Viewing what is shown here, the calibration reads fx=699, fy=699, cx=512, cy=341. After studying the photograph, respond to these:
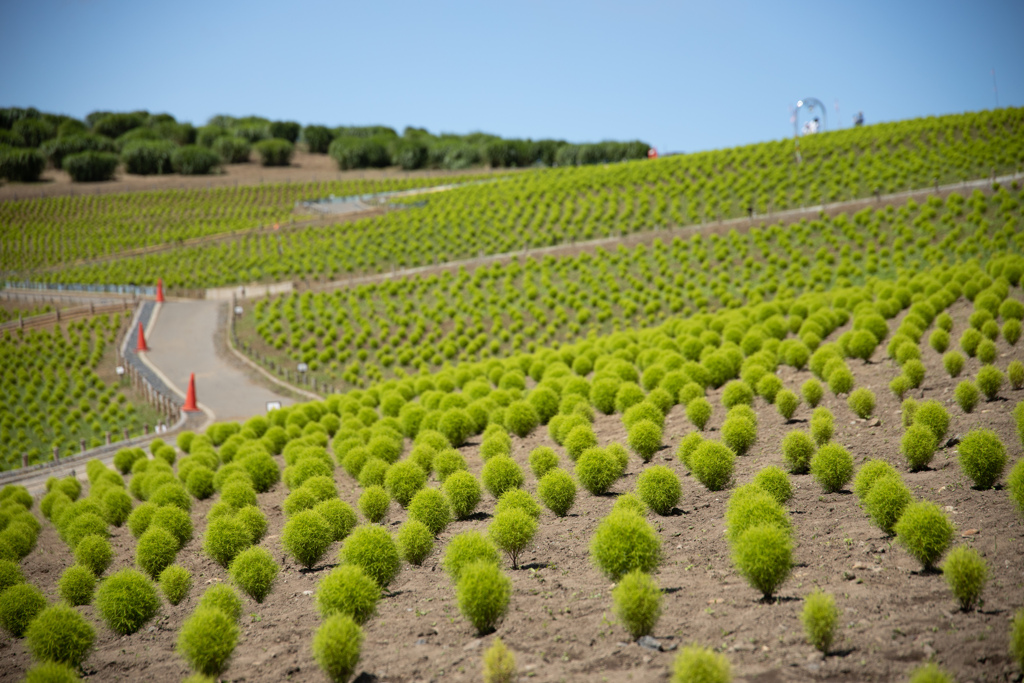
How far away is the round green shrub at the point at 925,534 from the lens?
23.0ft

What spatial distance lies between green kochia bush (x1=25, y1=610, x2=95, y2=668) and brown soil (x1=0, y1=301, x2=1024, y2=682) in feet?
1.22

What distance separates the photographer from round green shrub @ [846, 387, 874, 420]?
41.7 feet

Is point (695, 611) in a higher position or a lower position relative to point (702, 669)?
lower

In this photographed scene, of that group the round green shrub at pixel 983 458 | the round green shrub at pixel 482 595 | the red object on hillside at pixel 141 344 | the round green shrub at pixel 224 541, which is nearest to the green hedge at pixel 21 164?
the red object on hillside at pixel 141 344

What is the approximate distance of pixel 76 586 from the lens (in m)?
10.4

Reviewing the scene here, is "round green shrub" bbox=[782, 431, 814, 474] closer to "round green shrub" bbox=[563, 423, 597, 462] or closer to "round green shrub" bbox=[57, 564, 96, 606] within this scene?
"round green shrub" bbox=[563, 423, 597, 462]

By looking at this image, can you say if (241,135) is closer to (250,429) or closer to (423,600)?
(250,429)

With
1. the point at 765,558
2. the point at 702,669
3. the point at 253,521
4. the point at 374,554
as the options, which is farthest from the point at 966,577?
the point at 253,521

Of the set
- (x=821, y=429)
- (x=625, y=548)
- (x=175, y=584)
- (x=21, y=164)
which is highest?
(x=21, y=164)

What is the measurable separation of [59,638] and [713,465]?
863 cm

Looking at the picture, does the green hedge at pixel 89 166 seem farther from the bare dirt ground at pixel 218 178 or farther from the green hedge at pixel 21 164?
the green hedge at pixel 21 164

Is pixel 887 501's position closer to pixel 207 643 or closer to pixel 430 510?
pixel 430 510

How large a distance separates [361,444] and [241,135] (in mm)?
147113

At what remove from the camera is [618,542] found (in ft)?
24.9
